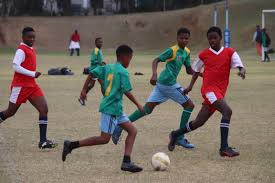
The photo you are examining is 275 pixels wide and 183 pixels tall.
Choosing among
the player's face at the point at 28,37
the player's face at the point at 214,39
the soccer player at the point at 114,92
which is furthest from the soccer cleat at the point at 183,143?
the player's face at the point at 28,37

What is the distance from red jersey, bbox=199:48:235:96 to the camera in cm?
1037

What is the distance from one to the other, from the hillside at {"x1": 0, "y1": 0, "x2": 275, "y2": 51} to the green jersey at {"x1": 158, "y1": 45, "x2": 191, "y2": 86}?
56317 mm

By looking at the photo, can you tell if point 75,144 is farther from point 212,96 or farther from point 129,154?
point 212,96

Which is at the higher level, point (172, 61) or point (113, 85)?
point (172, 61)

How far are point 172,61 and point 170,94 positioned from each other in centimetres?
50

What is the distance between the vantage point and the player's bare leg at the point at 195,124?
10.6m

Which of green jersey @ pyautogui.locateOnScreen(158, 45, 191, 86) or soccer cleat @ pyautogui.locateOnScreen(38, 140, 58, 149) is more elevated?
green jersey @ pyautogui.locateOnScreen(158, 45, 191, 86)

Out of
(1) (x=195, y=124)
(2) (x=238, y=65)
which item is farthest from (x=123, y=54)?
(1) (x=195, y=124)

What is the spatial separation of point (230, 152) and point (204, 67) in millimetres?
1326

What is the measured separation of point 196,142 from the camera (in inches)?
458

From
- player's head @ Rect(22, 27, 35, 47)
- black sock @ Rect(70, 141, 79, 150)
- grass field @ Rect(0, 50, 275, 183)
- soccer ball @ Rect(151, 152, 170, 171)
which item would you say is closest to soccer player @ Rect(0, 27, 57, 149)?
player's head @ Rect(22, 27, 35, 47)

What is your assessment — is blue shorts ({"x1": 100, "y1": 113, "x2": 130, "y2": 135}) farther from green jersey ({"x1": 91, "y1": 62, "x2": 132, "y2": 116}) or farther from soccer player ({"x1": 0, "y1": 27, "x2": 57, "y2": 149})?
soccer player ({"x1": 0, "y1": 27, "x2": 57, "y2": 149})

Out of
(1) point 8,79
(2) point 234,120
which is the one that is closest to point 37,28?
(1) point 8,79

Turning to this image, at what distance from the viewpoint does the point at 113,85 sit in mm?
9062
